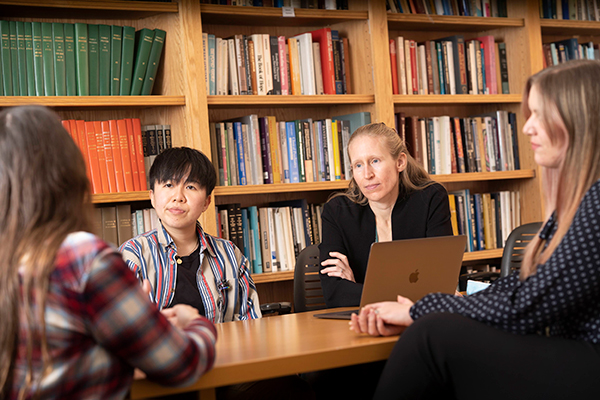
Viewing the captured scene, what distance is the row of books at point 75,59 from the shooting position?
2.47m

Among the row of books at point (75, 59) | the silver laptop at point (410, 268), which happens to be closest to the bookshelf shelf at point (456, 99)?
the row of books at point (75, 59)

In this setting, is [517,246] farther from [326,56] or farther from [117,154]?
[117,154]

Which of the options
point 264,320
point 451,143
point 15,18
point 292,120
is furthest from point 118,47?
point 451,143

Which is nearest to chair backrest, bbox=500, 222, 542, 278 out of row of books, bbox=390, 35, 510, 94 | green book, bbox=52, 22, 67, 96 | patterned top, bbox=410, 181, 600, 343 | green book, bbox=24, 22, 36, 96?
row of books, bbox=390, 35, 510, 94

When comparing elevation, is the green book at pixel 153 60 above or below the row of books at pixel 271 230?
above

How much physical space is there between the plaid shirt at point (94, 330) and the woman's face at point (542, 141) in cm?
83

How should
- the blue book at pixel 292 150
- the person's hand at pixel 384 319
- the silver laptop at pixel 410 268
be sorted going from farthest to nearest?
the blue book at pixel 292 150 → the silver laptop at pixel 410 268 → the person's hand at pixel 384 319

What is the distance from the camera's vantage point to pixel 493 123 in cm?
342

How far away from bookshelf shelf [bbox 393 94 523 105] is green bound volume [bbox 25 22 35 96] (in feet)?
5.63

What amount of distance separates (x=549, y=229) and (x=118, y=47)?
2033 mm

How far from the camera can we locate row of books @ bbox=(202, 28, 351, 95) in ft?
9.34

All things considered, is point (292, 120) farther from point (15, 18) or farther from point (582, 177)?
point (582, 177)

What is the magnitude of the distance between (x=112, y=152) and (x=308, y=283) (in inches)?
42.6

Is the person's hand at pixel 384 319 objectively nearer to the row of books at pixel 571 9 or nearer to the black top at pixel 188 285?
the black top at pixel 188 285
